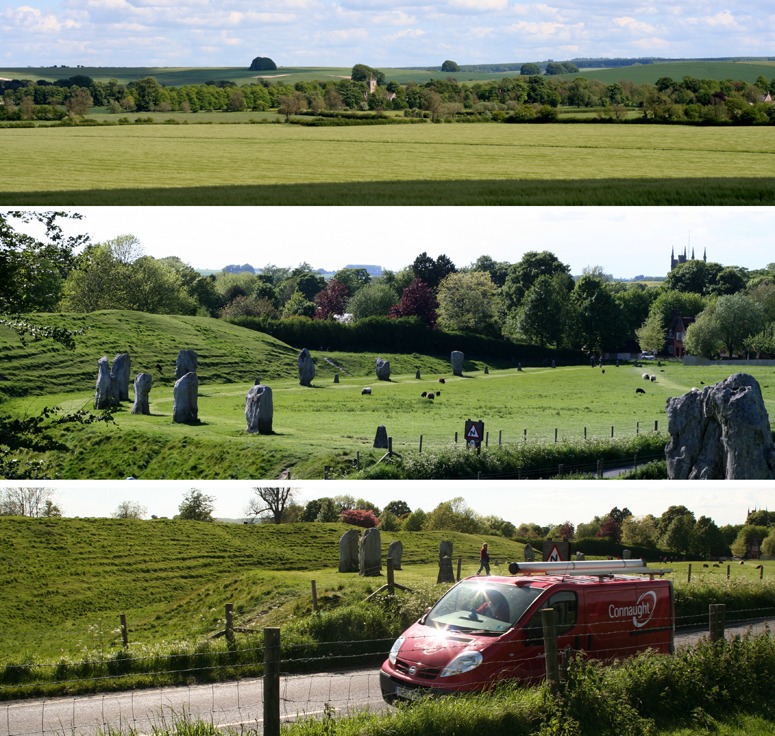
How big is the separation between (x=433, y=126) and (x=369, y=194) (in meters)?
49.1

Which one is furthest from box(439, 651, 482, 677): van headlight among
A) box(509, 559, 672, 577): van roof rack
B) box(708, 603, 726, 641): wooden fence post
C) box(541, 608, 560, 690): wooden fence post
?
box(708, 603, 726, 641): wooden fence post

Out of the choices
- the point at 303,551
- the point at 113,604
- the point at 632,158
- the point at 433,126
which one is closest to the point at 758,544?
the point at 632,158

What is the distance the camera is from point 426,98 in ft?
289

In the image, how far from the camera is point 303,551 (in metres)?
36.2

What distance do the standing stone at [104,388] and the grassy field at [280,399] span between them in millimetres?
289

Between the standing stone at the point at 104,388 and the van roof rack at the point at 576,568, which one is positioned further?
the standing stone at the point at 104,388

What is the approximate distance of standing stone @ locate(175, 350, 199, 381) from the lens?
2595 centimetres

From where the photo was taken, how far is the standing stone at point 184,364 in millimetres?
25953

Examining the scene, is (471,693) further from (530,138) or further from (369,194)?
(530,138)

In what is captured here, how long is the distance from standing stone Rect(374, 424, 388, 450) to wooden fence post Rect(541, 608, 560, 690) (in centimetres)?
1289

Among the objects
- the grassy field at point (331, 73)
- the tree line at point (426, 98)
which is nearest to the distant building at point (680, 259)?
the tree line at point (426, 98)

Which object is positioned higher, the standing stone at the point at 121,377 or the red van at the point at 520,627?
the standing stone at the point at 121,377

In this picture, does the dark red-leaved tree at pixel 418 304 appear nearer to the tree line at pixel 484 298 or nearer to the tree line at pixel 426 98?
the tree line at pixel 484 298

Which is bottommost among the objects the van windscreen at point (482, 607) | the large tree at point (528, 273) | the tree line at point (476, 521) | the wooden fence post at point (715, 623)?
the tree line at point (476, 521)
